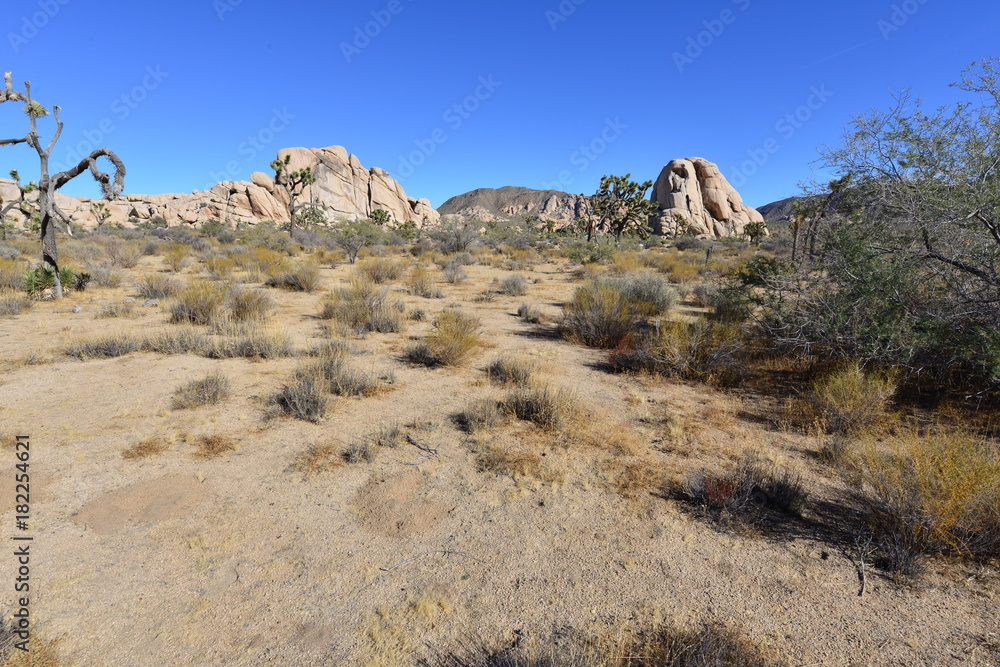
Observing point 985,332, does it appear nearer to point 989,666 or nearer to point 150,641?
point 989,666

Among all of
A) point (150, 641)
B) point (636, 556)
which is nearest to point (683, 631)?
point (636, 556)

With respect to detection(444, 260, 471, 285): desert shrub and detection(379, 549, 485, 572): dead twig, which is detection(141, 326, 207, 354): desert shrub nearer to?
detection(379, 549, 485, 572): dead twig

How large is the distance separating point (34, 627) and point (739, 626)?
3.64 metres

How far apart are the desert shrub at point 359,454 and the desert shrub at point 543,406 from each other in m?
1.55

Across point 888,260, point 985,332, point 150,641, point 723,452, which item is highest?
point 888,260

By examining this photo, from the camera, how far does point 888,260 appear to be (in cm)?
493

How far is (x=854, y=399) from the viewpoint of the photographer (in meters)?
4.57

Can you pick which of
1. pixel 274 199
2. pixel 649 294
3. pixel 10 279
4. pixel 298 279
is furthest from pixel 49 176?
pixel 274 199

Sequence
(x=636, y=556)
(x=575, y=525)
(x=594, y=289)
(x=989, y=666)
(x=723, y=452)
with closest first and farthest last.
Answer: (x=989, y=666)
(x=636, y=556)
(x=575, y=525)
(x=723, y=452)
(x=594, y=289)

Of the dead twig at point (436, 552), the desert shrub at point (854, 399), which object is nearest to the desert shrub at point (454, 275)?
the desert shrub at point (854, 399)

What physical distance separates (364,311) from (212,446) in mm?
4912

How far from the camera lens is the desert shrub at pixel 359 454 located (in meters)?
4.02

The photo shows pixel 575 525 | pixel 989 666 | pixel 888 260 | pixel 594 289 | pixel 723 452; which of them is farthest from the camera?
pixel 594 289

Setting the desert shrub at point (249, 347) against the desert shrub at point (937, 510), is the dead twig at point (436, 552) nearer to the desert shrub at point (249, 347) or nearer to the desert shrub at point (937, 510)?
the desert shrub at point (937, 510)
